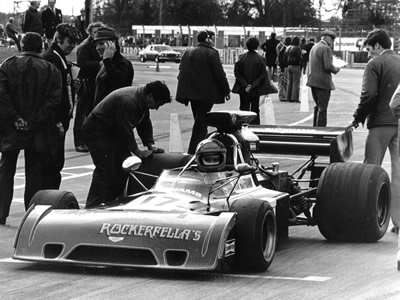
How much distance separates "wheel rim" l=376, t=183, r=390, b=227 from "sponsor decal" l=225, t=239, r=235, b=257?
93.4 inches

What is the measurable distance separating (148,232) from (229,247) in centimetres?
62

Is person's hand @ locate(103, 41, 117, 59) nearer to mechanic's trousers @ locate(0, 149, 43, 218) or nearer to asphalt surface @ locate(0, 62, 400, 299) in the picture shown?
mechanic's trousers @ locate(0, 149, 43, 218)

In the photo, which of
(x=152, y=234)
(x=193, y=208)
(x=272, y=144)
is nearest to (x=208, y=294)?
(x=152, y=234)

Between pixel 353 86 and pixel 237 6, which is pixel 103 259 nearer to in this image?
pixel 353 86

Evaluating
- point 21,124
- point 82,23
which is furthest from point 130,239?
point 82,23

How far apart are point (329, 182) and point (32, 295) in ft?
11.7

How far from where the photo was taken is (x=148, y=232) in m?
8.30

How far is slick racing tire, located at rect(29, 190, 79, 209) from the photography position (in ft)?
30.0

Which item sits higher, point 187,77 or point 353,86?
point 187,77

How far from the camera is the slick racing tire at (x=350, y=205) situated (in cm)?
998

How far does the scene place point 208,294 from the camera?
24.8 ft

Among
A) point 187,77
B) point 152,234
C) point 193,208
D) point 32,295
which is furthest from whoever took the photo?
point 187,77

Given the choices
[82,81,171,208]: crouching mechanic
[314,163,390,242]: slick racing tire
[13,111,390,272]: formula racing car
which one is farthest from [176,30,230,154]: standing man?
[314,163,390,242]: slick racing tire

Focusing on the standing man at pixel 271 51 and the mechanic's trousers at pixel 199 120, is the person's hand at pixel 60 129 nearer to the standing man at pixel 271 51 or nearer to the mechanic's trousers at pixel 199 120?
the mechanic's trousers at pixel 199 120
